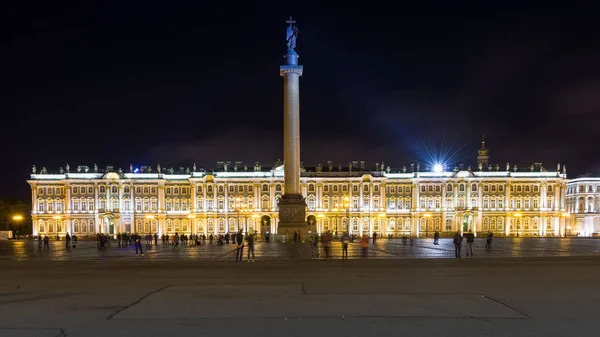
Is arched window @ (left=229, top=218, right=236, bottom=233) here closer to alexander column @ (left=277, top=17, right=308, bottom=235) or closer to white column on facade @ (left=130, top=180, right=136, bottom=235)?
white column on facade @ (left=130, top=180, right=136, bottom=235)

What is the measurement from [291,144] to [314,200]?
48586mm

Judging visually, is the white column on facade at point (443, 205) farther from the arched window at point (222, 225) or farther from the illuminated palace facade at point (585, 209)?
the arched window at point (222, 225)

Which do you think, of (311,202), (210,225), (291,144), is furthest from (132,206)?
(291,144)

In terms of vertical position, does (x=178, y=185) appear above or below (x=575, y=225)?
above

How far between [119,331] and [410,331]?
5073mm

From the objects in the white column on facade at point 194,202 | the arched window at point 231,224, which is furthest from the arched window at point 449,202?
the white column on facade at point 194,202

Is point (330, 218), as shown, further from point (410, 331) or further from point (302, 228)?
point (410, 331)

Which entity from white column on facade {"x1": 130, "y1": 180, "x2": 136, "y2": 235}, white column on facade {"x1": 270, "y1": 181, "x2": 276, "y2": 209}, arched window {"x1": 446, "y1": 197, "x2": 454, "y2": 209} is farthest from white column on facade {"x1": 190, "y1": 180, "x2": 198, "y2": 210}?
arched window {"x1": 446, "y1": 197, "x2": 454, "y2": 209}

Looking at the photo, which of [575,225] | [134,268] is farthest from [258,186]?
[134,268]

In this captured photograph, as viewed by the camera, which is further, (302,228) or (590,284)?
(302,228)

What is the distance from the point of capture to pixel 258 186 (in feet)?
316

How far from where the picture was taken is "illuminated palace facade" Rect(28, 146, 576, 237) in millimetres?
94312

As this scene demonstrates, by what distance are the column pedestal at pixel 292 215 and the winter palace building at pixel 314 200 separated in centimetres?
4535

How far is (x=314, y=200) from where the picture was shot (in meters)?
96.4
